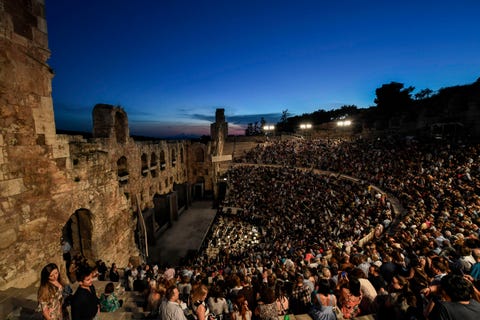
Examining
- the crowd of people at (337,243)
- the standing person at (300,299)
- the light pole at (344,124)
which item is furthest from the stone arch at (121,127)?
the light pole at (344,124)

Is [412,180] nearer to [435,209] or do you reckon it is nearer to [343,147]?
[435,209]

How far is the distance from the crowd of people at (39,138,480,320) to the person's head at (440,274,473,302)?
0.01 m

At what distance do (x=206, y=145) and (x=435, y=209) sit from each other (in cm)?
2309

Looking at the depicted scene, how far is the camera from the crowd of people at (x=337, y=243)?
146 inches

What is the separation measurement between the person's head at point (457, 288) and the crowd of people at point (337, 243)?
0.04 ft

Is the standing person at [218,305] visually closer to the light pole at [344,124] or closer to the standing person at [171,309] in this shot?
the standing person at [171,309]

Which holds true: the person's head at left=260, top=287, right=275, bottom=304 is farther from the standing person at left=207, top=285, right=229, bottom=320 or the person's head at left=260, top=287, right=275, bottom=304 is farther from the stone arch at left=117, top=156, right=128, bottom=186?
the stone arch at left=117, top=156, right=128, bottom=186

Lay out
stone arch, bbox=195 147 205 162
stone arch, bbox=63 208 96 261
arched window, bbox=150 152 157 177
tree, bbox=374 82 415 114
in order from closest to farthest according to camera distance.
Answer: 1. stone arch, bbox=63 208 96 261
2. arched window, bbox=150 152 157 177
3. stone arch, bbox=195 147 205 162
4. tree, bbox=374 82 415 114

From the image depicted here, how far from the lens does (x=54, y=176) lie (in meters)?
6.17

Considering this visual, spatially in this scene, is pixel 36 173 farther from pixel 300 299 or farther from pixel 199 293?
pixel 300 299

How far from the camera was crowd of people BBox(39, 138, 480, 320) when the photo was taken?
12.2ft

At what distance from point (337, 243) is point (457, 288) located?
7425 mm

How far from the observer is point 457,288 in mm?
2506

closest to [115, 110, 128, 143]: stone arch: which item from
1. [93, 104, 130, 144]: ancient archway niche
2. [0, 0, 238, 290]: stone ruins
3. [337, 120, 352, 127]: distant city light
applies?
[93, 104, 130, 144]: ancient archway niche
